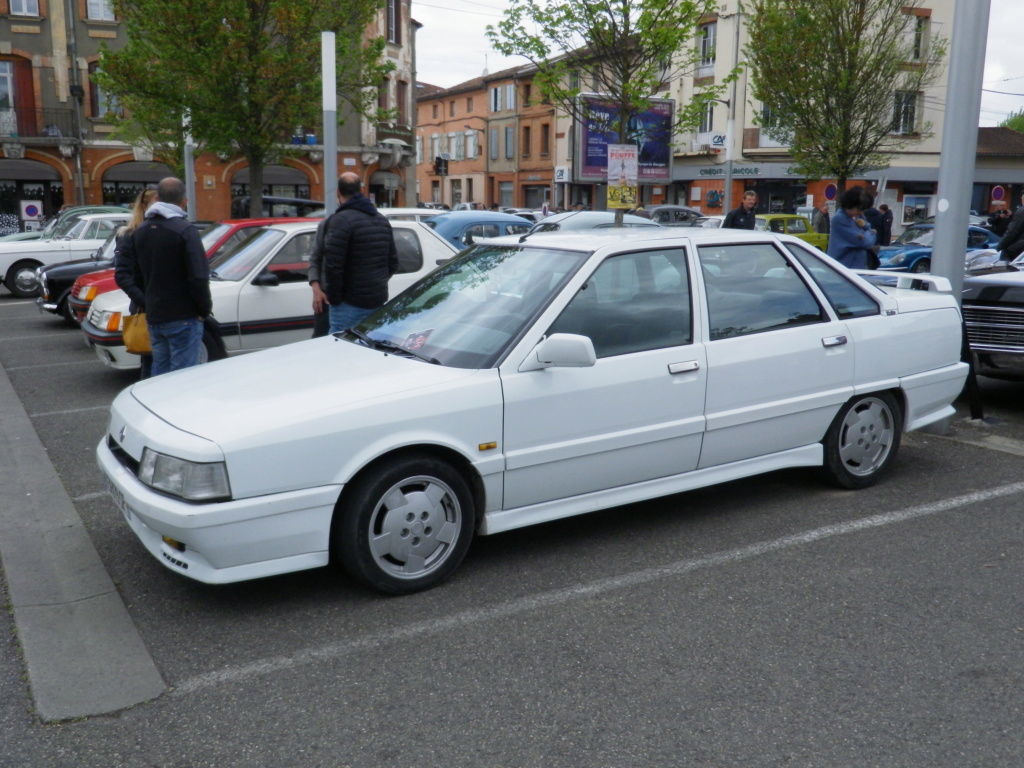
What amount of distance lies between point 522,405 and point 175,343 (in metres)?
3.26

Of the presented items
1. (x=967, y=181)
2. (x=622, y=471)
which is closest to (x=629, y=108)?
(x=967, y=181)

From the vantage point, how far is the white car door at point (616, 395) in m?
4.50

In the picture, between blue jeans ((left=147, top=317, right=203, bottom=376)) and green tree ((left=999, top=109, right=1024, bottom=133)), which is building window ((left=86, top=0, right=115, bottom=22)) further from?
green tree ((left=999, top=109, right=1024, bottom=133))

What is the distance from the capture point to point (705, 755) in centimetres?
308

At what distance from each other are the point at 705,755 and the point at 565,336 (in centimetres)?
191

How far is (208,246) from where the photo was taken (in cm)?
1022

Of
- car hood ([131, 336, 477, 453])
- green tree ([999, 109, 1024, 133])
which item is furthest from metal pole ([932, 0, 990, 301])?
green tree ([999, 109, 1024, 133])

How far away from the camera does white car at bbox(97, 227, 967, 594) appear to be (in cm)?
397

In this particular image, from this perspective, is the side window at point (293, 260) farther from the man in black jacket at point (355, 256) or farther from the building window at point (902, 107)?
the building window at point (902, 107)

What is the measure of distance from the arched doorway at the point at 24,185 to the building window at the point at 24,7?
508cm

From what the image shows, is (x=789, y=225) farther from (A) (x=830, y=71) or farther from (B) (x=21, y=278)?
(B) (x=21, y=278)

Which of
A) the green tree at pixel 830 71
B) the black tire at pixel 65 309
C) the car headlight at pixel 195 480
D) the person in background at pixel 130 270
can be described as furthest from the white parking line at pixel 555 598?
the green tree at pixel 830 71

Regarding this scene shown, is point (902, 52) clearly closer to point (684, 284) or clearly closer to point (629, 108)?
point (629, 108)

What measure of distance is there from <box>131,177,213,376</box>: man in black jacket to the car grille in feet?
19.8
